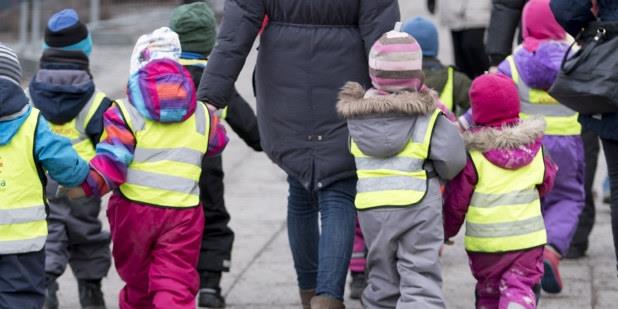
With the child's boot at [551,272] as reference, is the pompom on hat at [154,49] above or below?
above

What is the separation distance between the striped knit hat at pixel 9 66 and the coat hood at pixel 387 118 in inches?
50.7

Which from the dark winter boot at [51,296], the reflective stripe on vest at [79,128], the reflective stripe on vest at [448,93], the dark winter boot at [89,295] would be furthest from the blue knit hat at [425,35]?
the dark winter boot at [51,296]

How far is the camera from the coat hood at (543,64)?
290 inches

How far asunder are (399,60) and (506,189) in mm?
722

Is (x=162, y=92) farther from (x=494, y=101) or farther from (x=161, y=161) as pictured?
(x=494, y=101)

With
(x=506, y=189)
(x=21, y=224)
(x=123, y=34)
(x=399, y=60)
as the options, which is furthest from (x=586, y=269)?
(x=123, y=34)

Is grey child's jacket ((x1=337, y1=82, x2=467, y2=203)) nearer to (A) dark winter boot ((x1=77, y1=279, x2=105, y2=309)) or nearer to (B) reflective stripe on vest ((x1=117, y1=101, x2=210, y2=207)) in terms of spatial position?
(B) reflective stripe on vest ((x1=117, y1=101, x2=210, y2=207))

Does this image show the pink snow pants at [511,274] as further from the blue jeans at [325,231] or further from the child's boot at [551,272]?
the child's boot at [551,272]

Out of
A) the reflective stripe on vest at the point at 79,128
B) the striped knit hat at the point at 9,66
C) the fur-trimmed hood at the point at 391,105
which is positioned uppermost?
the fur-trimmed hood at the point at 391,105

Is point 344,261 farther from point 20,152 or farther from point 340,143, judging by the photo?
point 20,152

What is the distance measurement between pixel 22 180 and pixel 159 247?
32.9 inches

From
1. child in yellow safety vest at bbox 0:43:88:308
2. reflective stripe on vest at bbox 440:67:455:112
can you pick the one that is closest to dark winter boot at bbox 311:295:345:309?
child in yellow safety vest at bbox 0:43:88:308

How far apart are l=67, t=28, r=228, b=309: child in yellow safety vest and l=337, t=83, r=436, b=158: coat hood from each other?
75cm

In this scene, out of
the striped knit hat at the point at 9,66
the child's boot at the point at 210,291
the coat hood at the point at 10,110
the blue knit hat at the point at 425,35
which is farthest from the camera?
the blue knit hat at the point at 425,35
